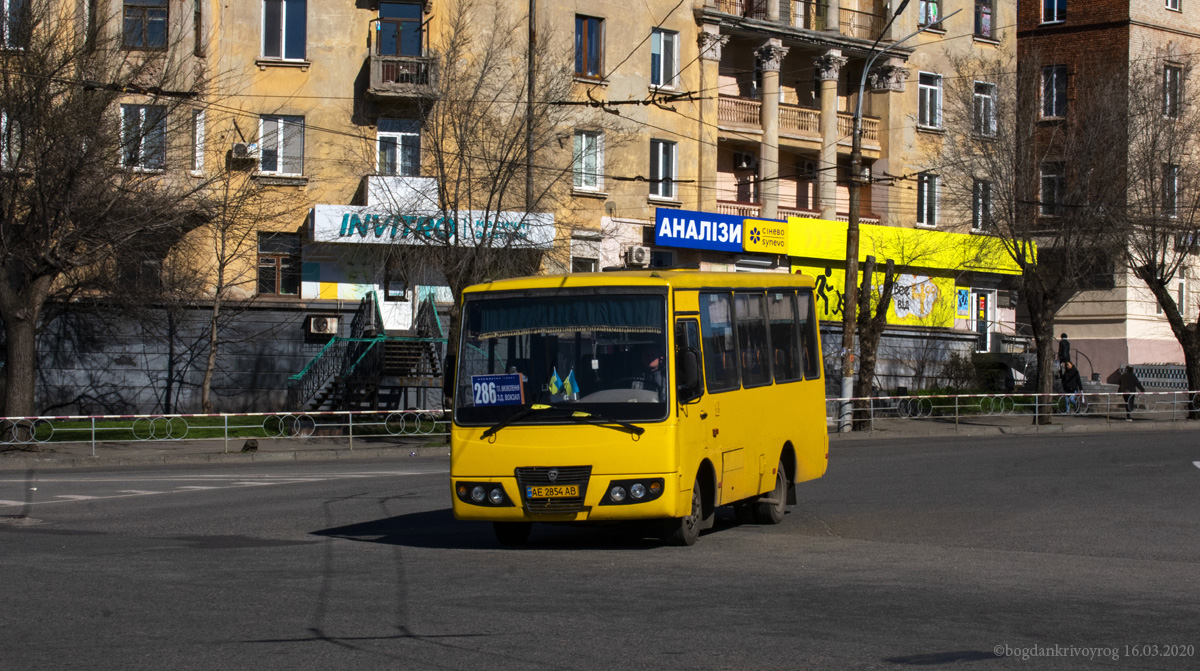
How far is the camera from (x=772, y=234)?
40906mm

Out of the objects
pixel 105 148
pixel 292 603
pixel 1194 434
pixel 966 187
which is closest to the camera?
→ pixel 292 603

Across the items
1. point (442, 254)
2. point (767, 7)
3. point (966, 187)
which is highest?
point (767, 7)

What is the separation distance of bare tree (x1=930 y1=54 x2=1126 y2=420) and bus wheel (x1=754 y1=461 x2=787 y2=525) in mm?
24078

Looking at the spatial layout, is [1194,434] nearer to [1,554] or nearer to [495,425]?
[495,425]

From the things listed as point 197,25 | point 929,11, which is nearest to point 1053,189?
point 929,11

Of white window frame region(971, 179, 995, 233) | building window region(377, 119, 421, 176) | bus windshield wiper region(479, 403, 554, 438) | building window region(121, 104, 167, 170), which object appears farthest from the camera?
white window frame region(971, 179, 995, 233)

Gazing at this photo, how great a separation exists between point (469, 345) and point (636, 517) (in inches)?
91.6

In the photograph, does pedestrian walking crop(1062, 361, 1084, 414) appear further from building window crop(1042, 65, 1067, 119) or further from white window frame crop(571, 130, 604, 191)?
white window frame crop(571, 130, 604, 191)

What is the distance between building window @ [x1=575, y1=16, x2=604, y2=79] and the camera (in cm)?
3841

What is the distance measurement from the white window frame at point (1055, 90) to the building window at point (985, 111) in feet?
27.8

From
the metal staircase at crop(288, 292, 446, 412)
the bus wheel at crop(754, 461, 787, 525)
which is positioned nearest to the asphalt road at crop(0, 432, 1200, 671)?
the bus wheel at crop(754, 461, 787, 525)

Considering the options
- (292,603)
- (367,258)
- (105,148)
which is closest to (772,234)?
(367,258)

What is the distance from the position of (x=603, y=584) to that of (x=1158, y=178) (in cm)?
3181

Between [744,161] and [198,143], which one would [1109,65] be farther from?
[198,143]
